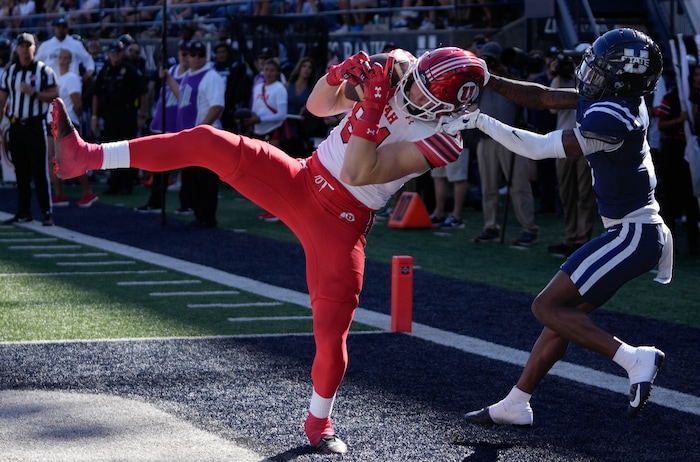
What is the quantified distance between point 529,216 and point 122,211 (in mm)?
5334

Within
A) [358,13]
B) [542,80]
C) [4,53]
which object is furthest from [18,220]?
[4,53]

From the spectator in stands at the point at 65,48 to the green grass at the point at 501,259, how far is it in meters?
3.35

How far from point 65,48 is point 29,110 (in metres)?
5.20

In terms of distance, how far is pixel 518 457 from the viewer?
4996 mm

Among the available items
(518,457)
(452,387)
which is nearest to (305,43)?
(452,387)

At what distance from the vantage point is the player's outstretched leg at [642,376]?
497 centimetres

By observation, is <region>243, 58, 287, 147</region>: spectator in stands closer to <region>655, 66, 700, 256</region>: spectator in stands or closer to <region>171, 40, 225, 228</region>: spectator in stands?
<region>171, 40, 225, 228</region>: spectator in stands

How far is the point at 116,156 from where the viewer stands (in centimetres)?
489

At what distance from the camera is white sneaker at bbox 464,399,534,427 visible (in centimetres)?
540

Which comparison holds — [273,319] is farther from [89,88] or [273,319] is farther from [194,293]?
[89,88]

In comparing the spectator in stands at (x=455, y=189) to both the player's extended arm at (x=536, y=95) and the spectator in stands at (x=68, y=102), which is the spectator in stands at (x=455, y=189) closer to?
the spectator in stands at (x=68, y=102)

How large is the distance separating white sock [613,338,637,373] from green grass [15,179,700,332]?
323 centimetres

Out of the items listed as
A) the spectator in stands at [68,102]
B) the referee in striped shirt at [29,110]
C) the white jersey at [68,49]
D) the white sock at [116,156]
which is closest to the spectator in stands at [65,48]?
the white jersey at [68,49]

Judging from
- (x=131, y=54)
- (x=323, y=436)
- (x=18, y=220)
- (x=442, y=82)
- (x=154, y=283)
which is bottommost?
(x=18, y=220)
